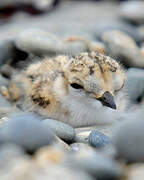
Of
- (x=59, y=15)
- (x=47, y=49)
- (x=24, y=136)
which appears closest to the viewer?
(x=24, y=136)

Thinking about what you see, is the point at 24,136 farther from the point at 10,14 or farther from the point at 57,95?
the point at 10,14

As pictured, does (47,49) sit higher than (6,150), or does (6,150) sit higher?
(6,150)

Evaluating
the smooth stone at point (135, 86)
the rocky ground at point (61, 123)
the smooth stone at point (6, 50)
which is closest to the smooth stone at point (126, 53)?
the rocky ground at point (61, 123)

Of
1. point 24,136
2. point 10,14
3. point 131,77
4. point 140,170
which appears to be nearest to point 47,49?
point 131,77

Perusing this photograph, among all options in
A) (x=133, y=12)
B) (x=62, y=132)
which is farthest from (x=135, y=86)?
(x=133, y=12)

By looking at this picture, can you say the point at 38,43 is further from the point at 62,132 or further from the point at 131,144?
the point at 131,144

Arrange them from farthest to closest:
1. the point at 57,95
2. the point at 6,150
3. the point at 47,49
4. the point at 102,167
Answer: the point at 47,49 < the point at 57,95 < the point at 6,150 < the point at 102,167

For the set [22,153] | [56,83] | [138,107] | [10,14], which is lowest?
[10,14]

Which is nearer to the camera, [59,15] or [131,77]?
[131,77]
